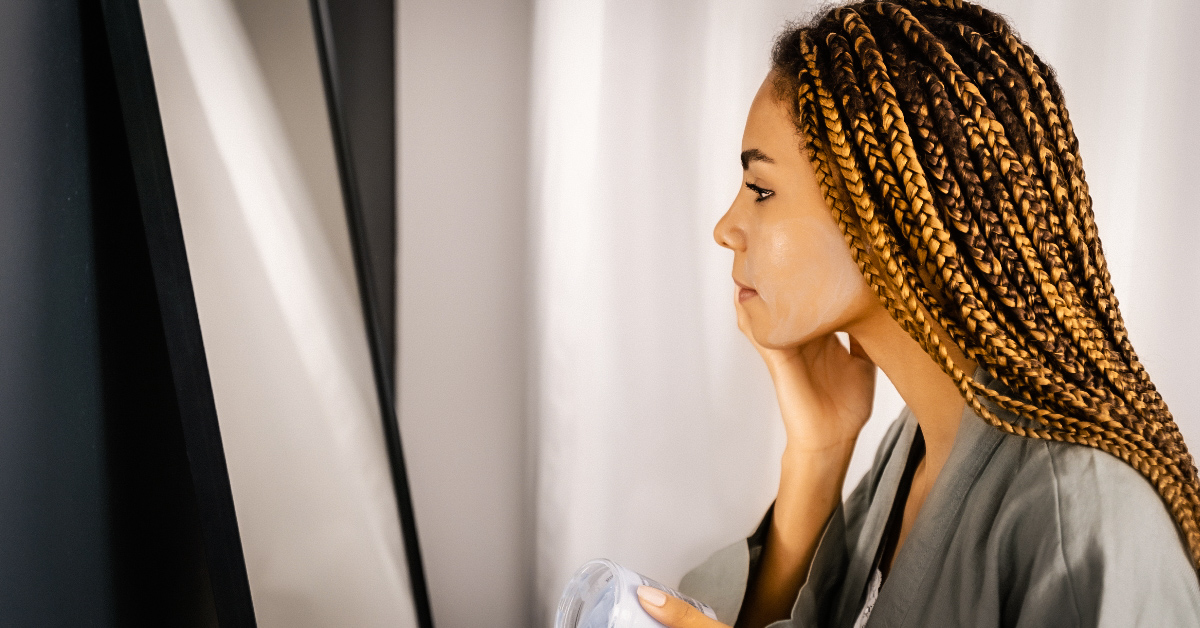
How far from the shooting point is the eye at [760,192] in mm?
739

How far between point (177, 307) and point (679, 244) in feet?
2.61

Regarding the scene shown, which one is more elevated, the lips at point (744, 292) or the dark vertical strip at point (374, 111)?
the dark vertical strip at point (374, 111)

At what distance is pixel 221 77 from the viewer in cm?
74

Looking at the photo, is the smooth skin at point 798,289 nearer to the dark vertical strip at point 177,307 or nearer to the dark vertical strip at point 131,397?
the dark vertical strip at point 177,307

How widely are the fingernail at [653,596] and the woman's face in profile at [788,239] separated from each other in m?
0.30

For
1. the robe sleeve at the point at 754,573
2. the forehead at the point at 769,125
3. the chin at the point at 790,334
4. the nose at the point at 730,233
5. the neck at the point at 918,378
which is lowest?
the robe sleeve at the point at 754,573

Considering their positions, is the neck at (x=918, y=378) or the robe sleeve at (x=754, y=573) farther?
the robe sleeve at (x=754, y=573)

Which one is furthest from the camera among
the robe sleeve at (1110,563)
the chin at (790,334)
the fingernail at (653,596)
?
the chin at (790,334)

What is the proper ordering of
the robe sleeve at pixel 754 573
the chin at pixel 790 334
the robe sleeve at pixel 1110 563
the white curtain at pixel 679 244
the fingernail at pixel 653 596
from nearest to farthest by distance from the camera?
the robe sleeve at pixel 1110 563 < the fingernail at pixel 653 596 < the chin at pixel 790 334 < the robe sleeve at pixel 754 573 < the white curtain at pixel 679 244

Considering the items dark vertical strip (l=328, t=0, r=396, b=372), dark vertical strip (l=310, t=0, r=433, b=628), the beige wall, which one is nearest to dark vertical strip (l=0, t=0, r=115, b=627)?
dark vertical strip (l=310, t=0, r=433, b=628)

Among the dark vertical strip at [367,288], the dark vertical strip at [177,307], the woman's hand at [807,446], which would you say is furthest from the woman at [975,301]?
the dark vertical strip at [367,288]

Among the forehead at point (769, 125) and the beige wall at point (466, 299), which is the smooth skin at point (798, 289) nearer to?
the forehead at point (769, 125)

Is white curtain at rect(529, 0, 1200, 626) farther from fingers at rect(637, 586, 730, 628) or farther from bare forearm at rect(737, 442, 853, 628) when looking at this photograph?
fingers at rect(637, 586, 730, 628)

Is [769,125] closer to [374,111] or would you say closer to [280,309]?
[280,309]
